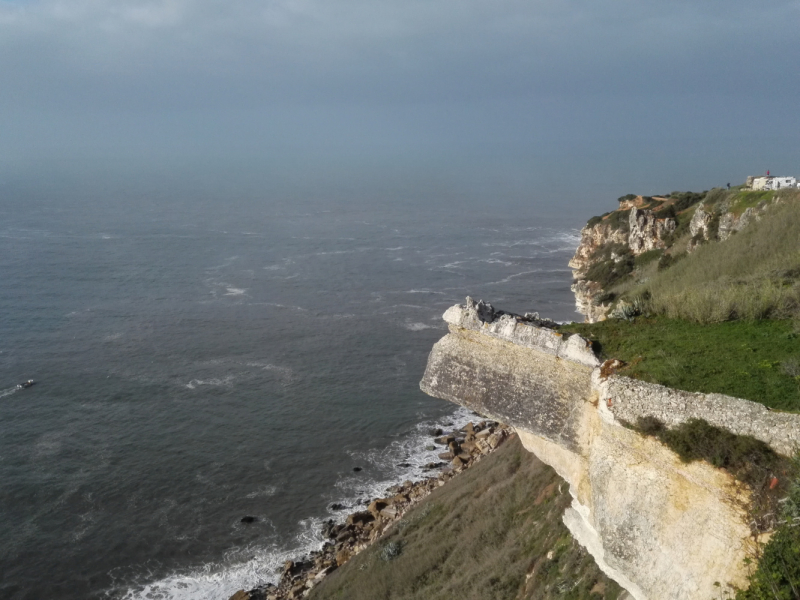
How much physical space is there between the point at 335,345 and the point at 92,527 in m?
23.0

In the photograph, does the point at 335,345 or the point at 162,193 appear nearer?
the point at 335,345

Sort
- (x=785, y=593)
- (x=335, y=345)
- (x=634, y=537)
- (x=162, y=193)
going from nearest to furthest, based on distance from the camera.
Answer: (x=785, y=593), (x=634, y=537), (x=335, y=345), (x=162, y=193)

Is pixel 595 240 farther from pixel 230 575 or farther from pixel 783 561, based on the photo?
pixel 783 561

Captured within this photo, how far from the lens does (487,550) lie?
18266 millimetres

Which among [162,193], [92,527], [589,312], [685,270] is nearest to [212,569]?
[92,527]

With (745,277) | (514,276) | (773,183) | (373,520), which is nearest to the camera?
(745,277)

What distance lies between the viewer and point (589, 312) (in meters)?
41.5

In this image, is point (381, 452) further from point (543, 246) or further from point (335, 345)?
point (543, 246)

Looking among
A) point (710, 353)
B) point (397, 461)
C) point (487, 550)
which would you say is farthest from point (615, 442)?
point (397, 461)

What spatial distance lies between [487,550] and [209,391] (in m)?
26.7

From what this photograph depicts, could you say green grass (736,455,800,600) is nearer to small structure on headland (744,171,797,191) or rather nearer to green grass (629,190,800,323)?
green grass (629,190,800,323)

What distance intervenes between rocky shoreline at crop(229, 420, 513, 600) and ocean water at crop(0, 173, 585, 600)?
0.90 meters

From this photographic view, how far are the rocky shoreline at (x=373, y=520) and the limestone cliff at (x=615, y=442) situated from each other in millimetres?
13784

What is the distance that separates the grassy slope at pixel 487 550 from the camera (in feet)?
48.3
